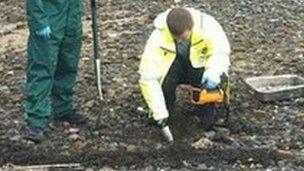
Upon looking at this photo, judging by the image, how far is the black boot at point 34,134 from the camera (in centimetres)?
742

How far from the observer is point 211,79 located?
7359 mm

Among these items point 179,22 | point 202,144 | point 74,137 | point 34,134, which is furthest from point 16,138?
point 179,22

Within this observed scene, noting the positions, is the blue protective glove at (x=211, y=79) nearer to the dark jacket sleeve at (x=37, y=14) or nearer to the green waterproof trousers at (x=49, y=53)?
the green waterproof trousers at (x=49, y=53)

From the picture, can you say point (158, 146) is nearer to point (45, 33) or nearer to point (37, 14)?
point (45, 33)

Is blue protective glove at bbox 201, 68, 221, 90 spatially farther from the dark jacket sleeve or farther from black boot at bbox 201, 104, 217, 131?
the dark jacket sleeve

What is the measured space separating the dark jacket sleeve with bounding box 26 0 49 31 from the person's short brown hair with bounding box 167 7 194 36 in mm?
1035

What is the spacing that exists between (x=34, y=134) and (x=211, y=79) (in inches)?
62.6

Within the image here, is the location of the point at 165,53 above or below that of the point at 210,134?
above

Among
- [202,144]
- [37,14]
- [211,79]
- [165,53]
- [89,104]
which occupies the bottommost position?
[89,104]

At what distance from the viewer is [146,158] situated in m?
7.07

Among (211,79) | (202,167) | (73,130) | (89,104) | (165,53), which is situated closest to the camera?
(202,167)

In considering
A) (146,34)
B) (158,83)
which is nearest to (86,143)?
(158,83)

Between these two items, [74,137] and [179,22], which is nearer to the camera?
[179,22]

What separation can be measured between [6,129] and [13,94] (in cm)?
107
